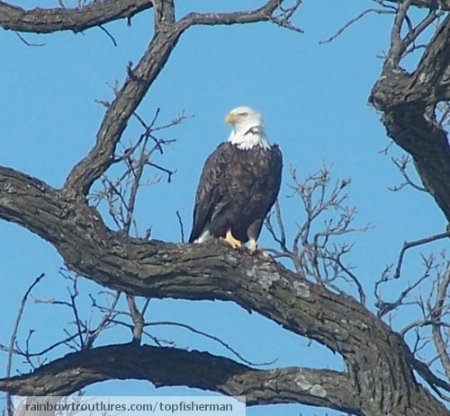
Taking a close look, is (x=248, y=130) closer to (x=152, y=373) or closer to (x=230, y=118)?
(x=230, y=118)

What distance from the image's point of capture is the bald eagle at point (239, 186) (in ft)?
20.5

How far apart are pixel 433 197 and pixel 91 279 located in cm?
131

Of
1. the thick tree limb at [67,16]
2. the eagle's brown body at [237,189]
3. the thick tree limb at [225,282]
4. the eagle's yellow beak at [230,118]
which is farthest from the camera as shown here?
the eagle's yellow beak at [230,118]

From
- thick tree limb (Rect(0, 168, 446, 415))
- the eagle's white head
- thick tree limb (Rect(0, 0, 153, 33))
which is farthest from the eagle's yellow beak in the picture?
thick tree limb (Rect(0, 168, 446, 415))

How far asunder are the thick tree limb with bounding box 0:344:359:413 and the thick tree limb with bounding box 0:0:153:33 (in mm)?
1300

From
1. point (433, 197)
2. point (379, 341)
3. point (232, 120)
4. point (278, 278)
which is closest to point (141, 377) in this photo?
point (278, 278)

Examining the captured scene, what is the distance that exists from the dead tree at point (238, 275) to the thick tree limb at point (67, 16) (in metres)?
0.21

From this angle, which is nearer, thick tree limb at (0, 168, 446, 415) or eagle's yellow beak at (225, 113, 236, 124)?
thick tree limb at (0, 168, 446, 415)

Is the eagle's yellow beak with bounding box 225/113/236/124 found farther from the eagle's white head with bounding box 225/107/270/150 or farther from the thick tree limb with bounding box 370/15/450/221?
the thick tree limb with bounding box 370/15/450/221

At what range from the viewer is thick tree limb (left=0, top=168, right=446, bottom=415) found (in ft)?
13.0

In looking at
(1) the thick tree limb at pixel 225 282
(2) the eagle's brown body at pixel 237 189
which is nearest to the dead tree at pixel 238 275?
(1) the thick tree limb at pixel 225 282

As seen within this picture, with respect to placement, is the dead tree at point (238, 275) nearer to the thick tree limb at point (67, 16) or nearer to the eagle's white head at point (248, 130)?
the thick tree limb at point (67, 16)

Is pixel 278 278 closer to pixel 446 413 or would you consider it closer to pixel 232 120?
pixel 446 413

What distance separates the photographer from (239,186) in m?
6.25
